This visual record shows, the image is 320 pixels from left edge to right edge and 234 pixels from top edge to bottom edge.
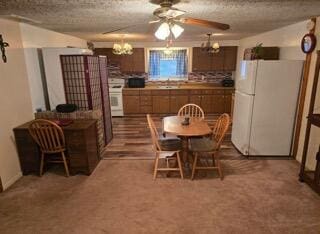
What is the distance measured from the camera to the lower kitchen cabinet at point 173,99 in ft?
20.8

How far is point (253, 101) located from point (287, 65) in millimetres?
728

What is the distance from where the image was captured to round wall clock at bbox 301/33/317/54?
3.06 meters

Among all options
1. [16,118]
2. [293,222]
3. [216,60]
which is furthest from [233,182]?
[216,60]

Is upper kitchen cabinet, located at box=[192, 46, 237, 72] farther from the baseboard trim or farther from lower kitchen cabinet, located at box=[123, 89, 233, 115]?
the baseboard trim

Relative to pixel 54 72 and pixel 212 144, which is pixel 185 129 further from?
pixel 54 72

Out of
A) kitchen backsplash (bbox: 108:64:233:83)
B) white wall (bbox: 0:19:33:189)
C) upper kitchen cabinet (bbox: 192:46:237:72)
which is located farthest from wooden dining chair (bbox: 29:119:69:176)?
upper kitchen cabinet (bbox: 192:46:237:72)

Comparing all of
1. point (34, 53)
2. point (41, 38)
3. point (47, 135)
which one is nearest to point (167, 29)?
point (47, 135)

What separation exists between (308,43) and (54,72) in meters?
3.95

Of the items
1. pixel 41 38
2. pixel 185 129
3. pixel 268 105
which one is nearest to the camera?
pixel 185 129

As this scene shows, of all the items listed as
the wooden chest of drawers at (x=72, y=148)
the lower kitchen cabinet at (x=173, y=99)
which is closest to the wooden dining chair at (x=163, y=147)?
the wooden chest of drawers at (x=72, y=148)

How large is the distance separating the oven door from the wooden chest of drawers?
313cm

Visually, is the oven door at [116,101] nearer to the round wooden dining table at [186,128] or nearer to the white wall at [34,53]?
the white wall at [34,53]

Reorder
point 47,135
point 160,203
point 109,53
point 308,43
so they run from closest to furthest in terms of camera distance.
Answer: point 160,203, point 47,135, point 308,43, point 109,53

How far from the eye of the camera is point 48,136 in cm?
293
